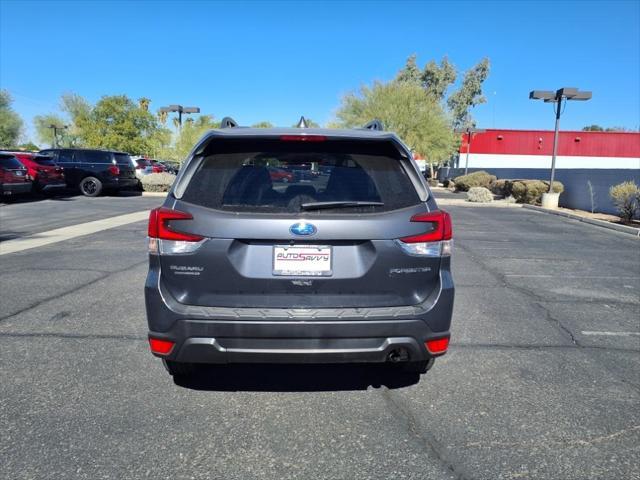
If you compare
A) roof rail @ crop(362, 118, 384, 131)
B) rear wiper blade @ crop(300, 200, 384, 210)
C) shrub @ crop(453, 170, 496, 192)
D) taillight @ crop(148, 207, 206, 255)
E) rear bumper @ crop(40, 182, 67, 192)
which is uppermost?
roof rail @ crop(362, 118, 384, 131)

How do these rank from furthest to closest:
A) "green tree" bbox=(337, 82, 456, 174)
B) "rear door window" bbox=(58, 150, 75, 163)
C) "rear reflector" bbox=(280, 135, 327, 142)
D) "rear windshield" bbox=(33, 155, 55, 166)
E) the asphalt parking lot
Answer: "green tree" bbox=(337, 82, 456, 174) < "rear door window" bbox=(58, 150, 75, 163) < "rear windshield" bbox=(33, 155, 55, 166) < "rear reflector" bbox=(280, 135, 327, 142) < the asphalt parking lot

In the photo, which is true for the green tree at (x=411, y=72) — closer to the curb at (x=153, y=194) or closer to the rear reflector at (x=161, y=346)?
the curb at (x=153, y=194)

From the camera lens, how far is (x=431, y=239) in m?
3.02

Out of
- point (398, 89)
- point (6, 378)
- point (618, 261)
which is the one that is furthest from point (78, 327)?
point (398, 89)

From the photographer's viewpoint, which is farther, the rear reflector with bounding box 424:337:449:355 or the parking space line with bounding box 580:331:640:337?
the parking space line with bounding box 580:331:640:337

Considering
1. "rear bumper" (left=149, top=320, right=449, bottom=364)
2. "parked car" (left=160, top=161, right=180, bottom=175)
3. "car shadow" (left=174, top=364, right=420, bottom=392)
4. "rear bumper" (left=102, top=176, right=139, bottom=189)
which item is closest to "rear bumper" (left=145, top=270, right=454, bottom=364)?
"rear bumper" (left=149, top=320, right=449, bottom=364)

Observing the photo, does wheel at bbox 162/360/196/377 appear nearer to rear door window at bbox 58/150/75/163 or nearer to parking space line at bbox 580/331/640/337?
parking space line at bbox 580/331/640/337

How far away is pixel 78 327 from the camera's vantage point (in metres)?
4.93

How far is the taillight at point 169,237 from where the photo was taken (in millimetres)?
2920

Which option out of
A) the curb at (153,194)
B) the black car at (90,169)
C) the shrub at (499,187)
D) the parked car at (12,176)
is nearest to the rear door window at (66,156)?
the black car at (90,169)

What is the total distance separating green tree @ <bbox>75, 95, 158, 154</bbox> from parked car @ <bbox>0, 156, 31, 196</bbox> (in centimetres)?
3974

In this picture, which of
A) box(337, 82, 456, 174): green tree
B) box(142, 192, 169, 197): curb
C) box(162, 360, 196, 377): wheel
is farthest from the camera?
box(337, 82, 456, 174): green tree

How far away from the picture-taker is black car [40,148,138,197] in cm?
2128

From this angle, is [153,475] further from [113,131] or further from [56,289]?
[113,131]
